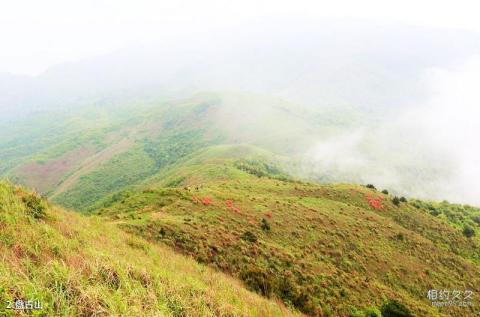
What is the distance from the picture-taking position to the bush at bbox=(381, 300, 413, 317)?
28141 millimetres

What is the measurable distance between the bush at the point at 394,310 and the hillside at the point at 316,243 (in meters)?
1.26

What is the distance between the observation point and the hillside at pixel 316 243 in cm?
2716

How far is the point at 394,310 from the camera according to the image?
2828cm

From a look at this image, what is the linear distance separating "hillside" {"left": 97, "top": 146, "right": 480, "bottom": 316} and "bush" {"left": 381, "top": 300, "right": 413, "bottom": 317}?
1256mm

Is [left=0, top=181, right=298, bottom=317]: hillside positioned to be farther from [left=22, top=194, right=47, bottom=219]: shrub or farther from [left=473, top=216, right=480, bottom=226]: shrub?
[left=473, top=216, right=480, bottom=226]: shrub

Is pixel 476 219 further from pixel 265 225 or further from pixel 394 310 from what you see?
pixel 265 225

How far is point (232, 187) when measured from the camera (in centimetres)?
6291

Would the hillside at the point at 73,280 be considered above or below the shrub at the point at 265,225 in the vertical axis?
above

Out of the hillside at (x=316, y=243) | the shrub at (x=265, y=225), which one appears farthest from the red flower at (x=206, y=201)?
the shrub at (x=265, y=225)

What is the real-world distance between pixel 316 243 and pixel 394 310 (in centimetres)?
1330

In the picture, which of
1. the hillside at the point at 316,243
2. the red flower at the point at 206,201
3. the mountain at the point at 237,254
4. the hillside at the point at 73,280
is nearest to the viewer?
the hillside at the point at 73,280

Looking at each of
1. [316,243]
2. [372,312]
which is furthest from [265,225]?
[372,312]

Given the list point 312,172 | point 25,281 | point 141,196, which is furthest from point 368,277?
point 312,172

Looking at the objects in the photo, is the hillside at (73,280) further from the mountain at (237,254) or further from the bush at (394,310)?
the bush at (394,310)
